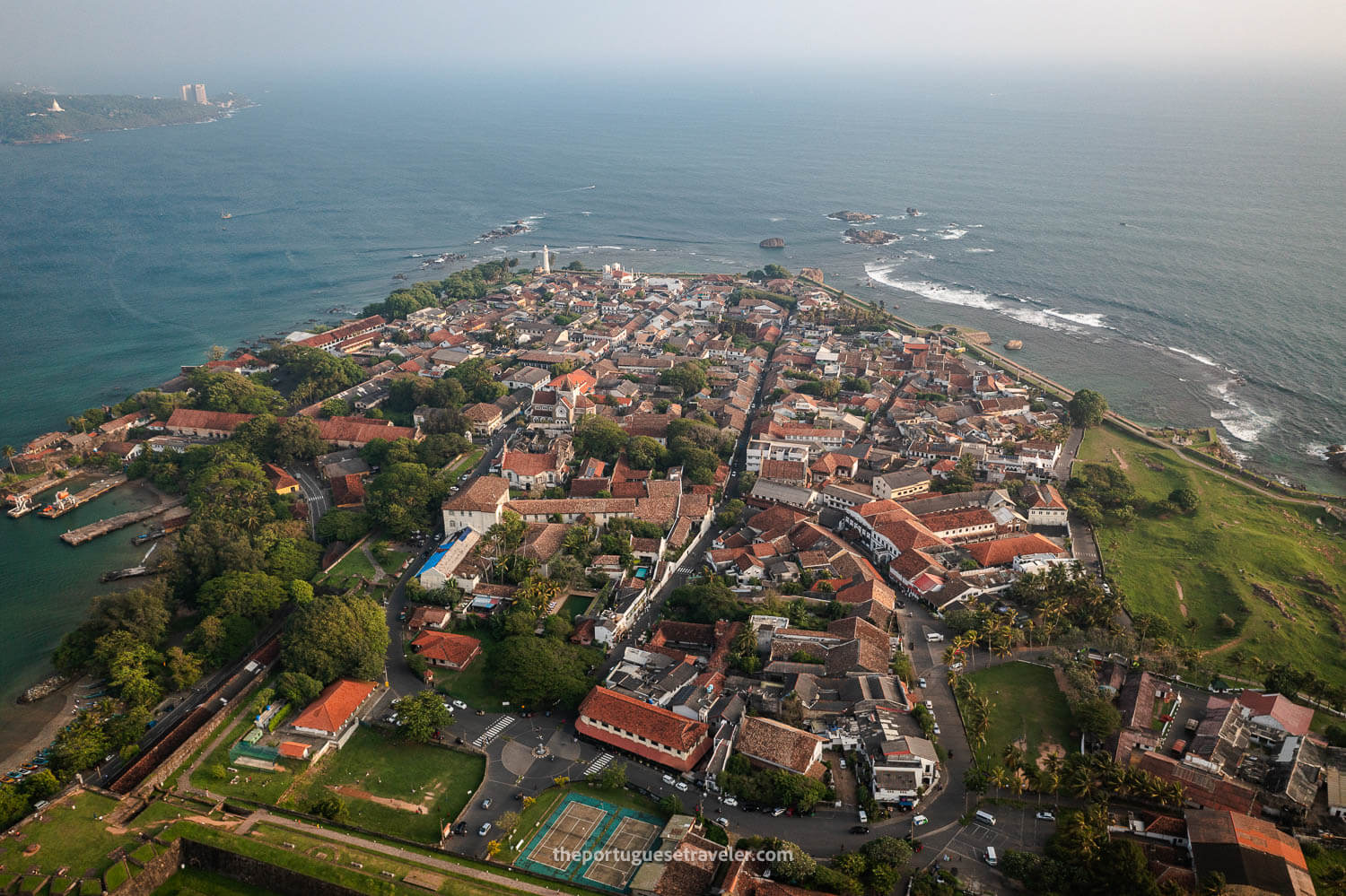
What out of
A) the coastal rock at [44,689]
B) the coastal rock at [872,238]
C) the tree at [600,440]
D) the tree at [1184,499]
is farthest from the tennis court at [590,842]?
the coastal rock at [872,238]

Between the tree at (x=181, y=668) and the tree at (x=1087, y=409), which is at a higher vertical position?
the tree at (x=1087, y=409)

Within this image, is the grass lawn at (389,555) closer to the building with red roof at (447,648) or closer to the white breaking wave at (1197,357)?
the building with red roof at (447,648)

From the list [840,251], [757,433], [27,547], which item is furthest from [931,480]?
[840,251]

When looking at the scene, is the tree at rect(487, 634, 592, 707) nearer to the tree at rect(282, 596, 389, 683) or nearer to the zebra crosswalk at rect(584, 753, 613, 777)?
the zebra crosswalk at rect(584, 753, 613, 777)

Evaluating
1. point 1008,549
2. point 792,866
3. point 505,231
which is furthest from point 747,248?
point 792,866

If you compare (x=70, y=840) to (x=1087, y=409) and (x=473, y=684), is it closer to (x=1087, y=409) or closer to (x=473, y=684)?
(x=473, y=684)

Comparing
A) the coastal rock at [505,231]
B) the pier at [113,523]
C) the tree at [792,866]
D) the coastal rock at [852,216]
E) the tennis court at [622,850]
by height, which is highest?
the coastal rock at [852,216]

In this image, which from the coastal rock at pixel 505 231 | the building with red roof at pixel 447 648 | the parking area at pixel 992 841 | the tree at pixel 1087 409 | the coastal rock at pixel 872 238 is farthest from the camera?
the coastal rock at pixel 505 231
